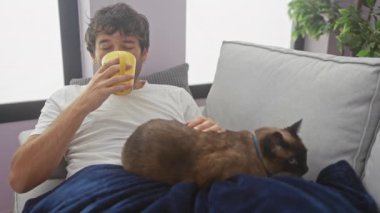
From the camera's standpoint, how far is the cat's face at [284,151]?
92cm

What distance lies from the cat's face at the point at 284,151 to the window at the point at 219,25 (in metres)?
1.24

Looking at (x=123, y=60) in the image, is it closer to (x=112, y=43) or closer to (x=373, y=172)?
(x=112, y=43)

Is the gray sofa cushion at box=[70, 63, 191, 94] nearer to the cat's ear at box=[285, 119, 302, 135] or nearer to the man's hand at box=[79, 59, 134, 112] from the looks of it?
the man's hand at box=[79, 59, 134, 112]

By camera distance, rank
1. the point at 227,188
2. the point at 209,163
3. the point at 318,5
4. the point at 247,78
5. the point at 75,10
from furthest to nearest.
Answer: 1. the point at 318,5
2. the point at 75,10
3. the point at 247,78
4. the point at 209,163
5. the point at 227,188

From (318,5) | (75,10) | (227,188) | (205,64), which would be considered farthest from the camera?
(205,64)

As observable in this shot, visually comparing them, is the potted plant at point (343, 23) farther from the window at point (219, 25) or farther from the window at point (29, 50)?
the window at point (29, 50)

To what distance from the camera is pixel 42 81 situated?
1.75m

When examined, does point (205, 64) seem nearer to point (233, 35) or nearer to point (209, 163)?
point (233, 35)

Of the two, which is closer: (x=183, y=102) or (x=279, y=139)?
(x=279, y=139)

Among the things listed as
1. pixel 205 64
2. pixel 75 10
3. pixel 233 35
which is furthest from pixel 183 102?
pixel 233 35

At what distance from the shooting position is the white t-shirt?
41.8 inches

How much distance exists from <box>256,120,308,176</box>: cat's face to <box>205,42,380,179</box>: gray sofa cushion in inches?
2.2

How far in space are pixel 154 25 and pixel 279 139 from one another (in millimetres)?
1030

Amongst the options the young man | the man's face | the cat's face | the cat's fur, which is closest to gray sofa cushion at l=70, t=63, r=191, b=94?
the young man
